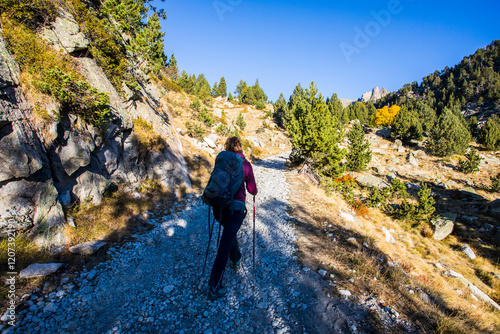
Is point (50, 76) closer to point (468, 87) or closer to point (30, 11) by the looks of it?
point (30, 11)

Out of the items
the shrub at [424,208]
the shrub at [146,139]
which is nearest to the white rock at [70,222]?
the shrub at [146,139]

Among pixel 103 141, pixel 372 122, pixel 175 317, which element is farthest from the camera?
pixel 372 122

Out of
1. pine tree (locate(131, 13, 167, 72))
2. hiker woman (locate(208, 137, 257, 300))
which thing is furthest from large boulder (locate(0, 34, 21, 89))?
pine tree (locate(131, 13, 167, 72))

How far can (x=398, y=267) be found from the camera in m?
6.33

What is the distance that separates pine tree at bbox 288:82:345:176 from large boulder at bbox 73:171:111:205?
42.6ft

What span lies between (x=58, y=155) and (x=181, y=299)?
5419 mm

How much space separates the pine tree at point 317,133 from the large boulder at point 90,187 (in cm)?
1300

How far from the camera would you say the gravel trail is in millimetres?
3455

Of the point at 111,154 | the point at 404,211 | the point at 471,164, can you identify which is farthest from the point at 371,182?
the point at 111,154

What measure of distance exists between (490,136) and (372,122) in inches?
1155

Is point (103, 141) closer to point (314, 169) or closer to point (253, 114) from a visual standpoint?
point (314, 169)

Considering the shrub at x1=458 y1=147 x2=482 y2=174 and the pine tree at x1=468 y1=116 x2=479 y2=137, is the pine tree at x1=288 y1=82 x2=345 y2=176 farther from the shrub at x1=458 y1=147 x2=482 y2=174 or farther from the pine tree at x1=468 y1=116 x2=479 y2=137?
the pine tree at x1=468 y1=116 x2=479 y2=137

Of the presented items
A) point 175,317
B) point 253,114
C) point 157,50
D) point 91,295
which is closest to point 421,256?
point 175,317

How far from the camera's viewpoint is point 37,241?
4629mm
